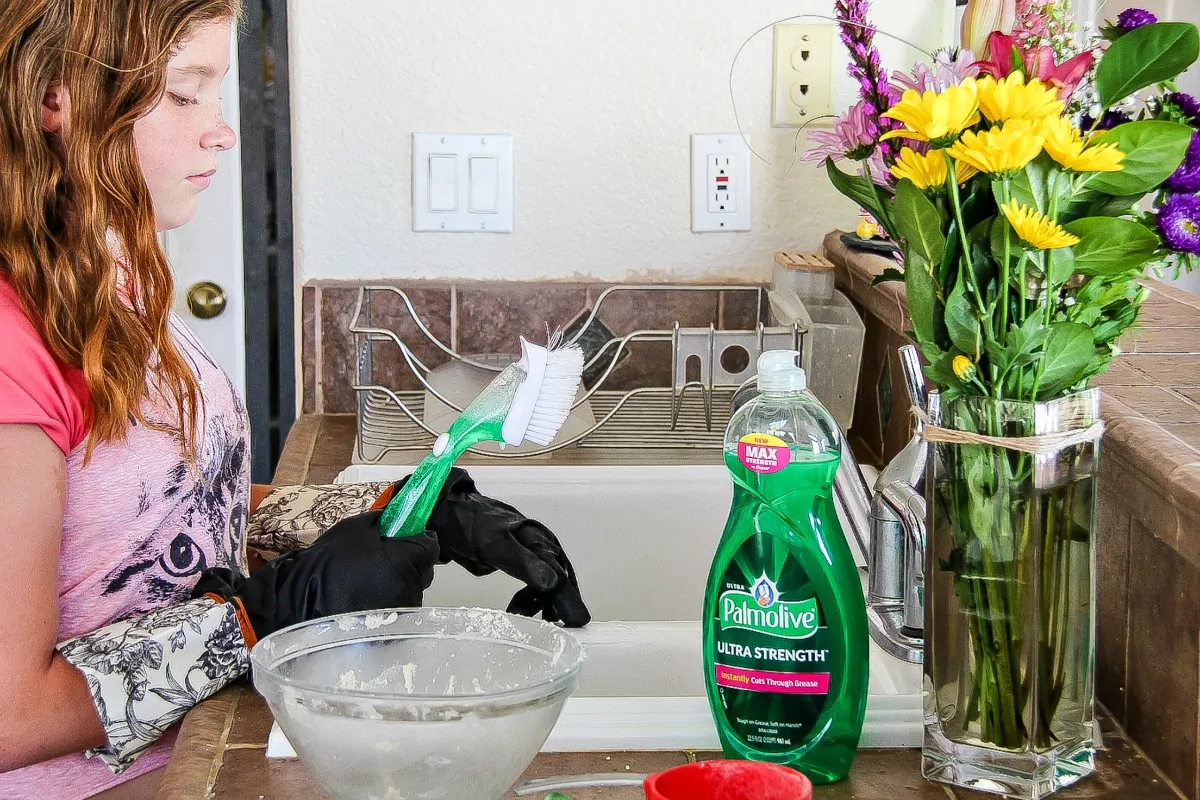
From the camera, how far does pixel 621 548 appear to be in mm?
1286

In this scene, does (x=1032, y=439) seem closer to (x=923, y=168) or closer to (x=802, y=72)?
(x=923, y=168)

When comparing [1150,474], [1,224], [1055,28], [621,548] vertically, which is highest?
[1055,28]

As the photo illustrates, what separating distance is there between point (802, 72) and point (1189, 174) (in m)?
0.95

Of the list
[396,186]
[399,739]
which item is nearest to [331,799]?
[399,739]

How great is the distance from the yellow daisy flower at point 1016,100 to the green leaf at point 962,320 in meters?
0.08

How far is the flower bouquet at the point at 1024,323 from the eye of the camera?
1.85 feet

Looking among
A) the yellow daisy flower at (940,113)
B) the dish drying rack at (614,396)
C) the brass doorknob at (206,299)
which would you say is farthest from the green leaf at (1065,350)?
the brass doorknob at (206,299)

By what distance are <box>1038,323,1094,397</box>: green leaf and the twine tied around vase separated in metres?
0.03

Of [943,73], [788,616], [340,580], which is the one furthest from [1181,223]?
[340,580]

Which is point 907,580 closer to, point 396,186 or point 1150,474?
point 1150,474

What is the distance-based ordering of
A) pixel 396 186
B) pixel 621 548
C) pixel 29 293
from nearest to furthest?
pixel 29 293 < pixel 621 548 < pixel 396 186

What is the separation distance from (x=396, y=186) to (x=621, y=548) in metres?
0.54

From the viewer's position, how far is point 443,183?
1496mm

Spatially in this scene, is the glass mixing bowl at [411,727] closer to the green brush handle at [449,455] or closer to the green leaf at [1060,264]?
the green brush handle at [449,455]
